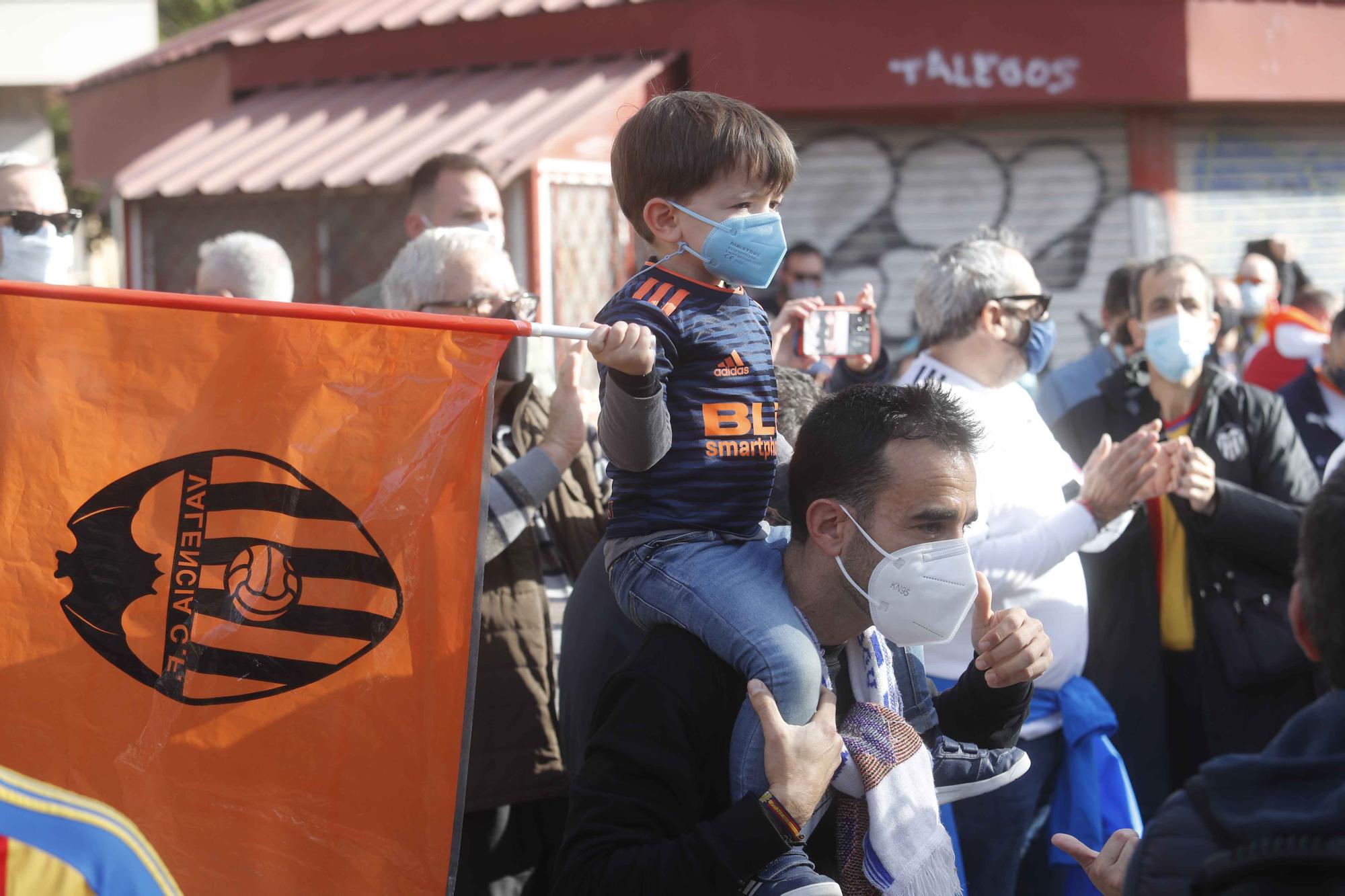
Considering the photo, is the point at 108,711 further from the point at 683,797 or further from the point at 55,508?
the point at 683,797

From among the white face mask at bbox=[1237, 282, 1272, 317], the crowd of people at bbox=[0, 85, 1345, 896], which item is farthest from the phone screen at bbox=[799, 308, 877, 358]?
the white face mask at bbox=[1237, 282, 1272, 317]

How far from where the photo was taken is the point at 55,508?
7.75ft

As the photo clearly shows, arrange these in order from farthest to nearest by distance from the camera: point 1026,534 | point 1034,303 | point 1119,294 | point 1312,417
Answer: point 1119,294 → point 1312,417 → point 1034,303 → point 1026,534

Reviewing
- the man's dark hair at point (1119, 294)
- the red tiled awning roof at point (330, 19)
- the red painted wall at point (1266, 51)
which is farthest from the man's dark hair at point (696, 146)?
the red painted wall at point (1266, 51)

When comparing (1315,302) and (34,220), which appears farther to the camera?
(1315,302)

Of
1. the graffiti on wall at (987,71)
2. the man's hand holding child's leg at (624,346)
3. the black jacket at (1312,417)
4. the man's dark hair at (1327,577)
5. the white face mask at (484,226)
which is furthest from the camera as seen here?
the graffiti on wall at (987,71)

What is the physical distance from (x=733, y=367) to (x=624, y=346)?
14.5 inches

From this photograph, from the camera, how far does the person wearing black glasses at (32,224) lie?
12.8 ft

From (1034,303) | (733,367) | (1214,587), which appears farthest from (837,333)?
(733,367)

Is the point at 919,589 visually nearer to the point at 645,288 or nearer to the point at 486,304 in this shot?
the point at 645,288

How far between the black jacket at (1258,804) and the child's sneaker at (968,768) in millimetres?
753

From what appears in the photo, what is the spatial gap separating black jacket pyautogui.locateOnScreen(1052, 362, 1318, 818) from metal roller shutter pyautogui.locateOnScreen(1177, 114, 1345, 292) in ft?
22.5

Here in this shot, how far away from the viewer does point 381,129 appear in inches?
391

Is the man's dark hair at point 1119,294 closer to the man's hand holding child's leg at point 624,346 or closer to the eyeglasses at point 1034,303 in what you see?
the eyeglasses at point 1034,303
